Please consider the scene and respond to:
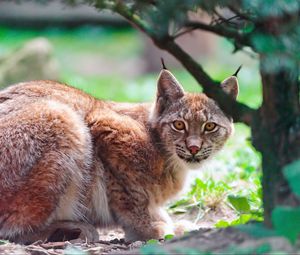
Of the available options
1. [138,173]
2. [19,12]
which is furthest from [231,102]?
[19,12]

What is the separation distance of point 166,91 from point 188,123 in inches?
15.3

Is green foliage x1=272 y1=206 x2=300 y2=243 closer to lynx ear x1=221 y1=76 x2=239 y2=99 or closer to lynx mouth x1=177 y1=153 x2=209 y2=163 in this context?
lynx mouth x1=177 y1=153 x2=209 y2=163

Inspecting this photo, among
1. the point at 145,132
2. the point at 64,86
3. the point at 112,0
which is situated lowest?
the point at 145,132

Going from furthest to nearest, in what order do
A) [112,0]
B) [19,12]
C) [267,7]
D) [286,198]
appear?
[19,12] → [112,0] → [286,198] → [267,7]

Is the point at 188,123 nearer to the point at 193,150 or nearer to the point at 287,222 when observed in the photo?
the point at 193,150

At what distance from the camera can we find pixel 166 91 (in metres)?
6.08

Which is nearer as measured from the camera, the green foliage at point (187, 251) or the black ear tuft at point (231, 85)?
the green foliage at point (187, 251)

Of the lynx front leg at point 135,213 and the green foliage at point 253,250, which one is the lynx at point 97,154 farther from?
the green foliage at point 253,250

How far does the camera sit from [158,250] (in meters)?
3.42

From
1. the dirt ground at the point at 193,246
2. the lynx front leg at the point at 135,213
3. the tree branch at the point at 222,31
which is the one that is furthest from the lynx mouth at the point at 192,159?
the tree branch at the point at 222,31

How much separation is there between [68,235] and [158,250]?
2.19 meters

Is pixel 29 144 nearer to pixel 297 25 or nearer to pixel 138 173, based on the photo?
pixel 138 173

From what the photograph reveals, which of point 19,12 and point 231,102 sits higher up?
point 19,12

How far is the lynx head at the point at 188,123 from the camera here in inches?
229
